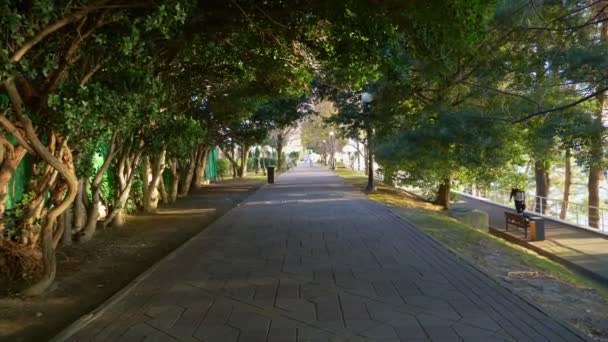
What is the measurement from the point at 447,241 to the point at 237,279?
452 centimetres

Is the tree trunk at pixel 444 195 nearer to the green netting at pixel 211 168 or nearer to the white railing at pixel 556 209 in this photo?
the white railing at pixel 556 209

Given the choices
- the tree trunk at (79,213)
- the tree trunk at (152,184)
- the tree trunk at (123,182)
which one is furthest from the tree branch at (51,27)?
the tree trunk at (152,184)

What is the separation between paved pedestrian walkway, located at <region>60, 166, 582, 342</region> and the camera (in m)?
4.85

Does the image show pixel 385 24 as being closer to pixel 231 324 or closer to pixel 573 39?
pixel 231 324

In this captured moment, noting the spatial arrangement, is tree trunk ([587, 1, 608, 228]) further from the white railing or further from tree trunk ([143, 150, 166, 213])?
tree trunk ([143, 150, 166, 213])

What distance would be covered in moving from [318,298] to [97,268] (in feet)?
12.9

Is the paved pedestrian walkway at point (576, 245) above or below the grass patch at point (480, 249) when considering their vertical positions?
below

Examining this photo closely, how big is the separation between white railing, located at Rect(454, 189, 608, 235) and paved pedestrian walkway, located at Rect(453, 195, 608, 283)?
45cm

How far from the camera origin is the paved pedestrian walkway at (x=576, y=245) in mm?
11180

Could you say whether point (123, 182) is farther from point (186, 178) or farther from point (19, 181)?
point (186, 178)

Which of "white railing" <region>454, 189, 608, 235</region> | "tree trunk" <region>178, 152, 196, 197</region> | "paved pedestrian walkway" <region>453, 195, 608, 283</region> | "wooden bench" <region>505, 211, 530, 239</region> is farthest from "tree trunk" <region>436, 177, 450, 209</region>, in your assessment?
"tree trunk" <region>178, 152, 196, 197</region>

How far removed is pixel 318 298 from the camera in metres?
5.91

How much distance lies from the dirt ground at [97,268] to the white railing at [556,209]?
11046 millimetres

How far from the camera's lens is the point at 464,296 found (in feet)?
19.5
